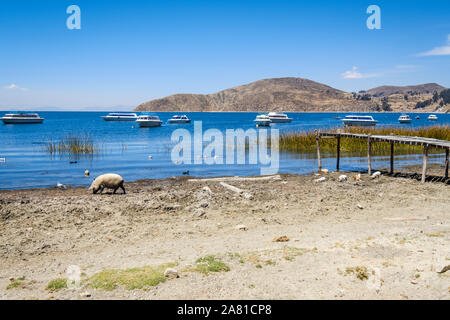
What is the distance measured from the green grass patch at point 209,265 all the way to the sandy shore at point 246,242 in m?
0.17

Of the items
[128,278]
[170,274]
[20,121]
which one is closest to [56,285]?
[128,278]

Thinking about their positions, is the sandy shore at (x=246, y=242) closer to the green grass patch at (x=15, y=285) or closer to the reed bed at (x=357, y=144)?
the green grass patch at (x=15, y=285)

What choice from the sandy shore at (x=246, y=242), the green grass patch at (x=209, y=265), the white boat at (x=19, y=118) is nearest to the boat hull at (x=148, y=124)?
the white boat at (x=19, y=118)

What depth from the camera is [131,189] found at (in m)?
19.5

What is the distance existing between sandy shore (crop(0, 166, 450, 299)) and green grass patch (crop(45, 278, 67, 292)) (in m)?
0.18

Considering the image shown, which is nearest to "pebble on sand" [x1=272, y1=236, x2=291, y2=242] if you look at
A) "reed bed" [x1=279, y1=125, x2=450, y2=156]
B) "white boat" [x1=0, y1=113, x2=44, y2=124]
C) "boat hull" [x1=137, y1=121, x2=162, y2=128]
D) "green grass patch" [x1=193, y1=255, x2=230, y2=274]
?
"green grass patch" [x1=193, y1=255, x2=230, y2=274]

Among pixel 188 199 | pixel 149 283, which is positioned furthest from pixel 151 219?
pixel 149 283

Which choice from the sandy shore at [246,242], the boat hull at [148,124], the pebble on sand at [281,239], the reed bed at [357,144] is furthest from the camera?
the boat hull at [148,124]

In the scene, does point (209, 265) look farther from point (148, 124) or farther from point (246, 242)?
point (148, 124)

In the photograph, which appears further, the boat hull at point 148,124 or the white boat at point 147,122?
the boat hull at point 148,124

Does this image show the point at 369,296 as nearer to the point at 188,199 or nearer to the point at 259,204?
the point at 259,204

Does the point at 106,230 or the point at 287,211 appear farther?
the point at 287,211

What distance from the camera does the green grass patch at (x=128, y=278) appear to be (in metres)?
7.30
